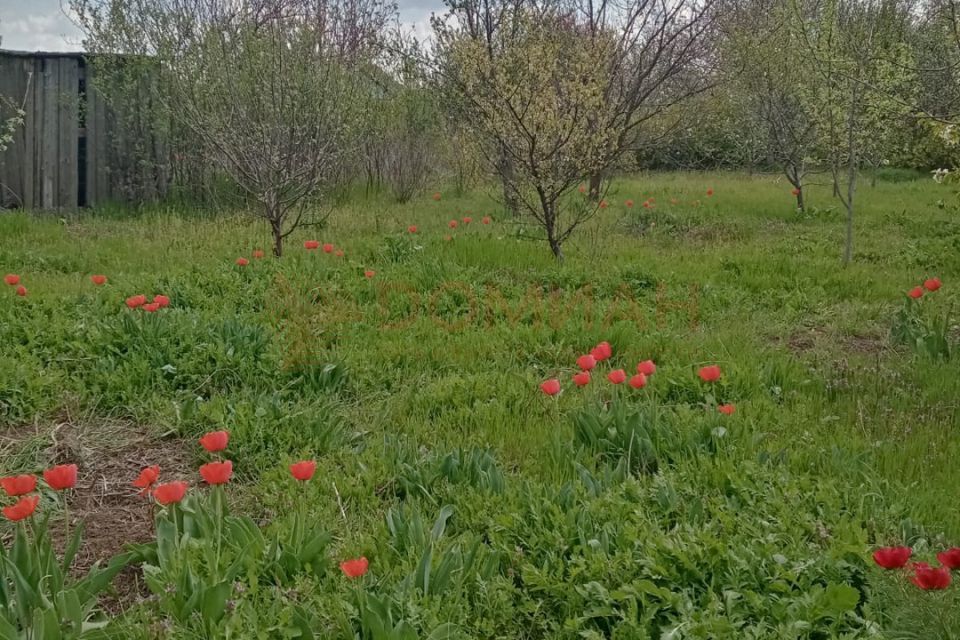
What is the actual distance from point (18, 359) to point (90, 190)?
6943 millimetres

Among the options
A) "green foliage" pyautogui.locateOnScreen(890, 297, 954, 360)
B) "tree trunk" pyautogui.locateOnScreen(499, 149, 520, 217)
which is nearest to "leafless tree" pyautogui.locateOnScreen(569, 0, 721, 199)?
"tree trunk" pyautogui.locateOnScreen(499, 149, 520, 217)

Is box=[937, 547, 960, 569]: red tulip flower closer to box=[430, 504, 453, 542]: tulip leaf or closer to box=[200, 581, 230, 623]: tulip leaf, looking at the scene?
box=[430, 504, 453, 542]: tulip leaf

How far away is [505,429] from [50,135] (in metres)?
9.01

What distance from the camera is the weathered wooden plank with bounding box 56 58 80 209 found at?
32.0 ft

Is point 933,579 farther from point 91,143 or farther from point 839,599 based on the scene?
point 91,143

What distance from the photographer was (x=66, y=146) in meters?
9.97

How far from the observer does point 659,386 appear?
390cm

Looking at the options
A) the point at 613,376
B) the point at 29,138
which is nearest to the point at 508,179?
the point at 613,376

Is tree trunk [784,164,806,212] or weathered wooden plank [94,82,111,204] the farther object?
tree trunk [784,164,806,212]

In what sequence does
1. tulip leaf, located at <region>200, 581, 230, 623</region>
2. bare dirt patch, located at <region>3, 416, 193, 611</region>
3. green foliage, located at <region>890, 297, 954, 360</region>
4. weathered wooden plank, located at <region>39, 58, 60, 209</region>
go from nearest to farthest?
1. tulip leaf, located at <region>200, 581, 230, 623</region>
2. bare dirt patch, located at <region>3, 416, 193, 611</region>
3. green foliage, located at <region>890, 297, 954, 360</region>
4. weathered wooden plank, located at <region>39, 58, 60, 209</region>

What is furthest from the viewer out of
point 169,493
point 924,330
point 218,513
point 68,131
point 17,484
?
point 68,131

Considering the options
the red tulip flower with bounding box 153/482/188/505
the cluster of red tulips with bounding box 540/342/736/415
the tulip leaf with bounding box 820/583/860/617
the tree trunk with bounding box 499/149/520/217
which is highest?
the tree trunk with bounding box 499/149/520/217

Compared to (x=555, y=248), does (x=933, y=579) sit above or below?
below

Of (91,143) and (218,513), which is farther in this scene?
(91,143)
